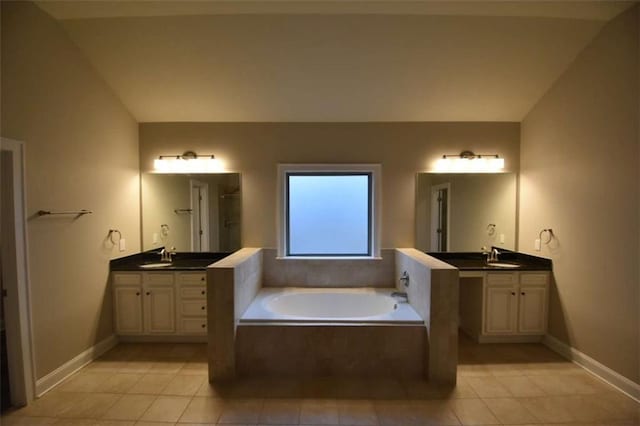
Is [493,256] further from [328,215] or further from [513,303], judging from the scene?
[328,215]

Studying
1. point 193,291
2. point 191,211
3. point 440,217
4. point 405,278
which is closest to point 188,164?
point 191,211

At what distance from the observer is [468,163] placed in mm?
3609

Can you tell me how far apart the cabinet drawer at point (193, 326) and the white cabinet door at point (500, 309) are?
2.91 m

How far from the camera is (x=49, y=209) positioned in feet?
8.00

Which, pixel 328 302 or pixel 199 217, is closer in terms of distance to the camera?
pixel 328 302

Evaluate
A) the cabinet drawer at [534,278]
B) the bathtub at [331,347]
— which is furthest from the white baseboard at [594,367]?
the bathtub at [331,347]

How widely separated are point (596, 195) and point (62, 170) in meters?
4.43

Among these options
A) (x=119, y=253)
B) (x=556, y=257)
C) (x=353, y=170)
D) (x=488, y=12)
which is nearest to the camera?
(x=488, y=12)

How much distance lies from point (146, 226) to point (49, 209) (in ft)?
3.99

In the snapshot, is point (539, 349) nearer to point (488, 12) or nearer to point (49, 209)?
point (488, 12)

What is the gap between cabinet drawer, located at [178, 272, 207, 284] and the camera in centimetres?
322

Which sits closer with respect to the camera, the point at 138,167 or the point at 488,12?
the point at 488,12

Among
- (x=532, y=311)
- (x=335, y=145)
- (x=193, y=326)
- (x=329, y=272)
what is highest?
(x=335, y=145)

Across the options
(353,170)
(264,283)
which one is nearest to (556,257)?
(353,170)
